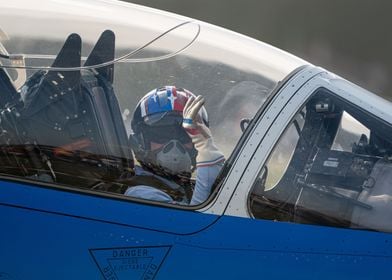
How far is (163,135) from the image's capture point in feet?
10.5

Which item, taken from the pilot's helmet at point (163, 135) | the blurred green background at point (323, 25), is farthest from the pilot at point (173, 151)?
the blurred green background at point (323, 25)

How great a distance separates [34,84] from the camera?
326 centimetres

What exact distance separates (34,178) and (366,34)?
8686 millimetres

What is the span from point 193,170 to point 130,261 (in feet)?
1.67

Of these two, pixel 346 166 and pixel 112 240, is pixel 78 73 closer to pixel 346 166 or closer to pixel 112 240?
pixel 112 240

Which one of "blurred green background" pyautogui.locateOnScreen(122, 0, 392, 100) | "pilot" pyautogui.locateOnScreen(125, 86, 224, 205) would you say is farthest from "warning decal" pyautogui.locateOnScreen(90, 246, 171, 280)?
"blurred green background" pyautogui.locateOnScreen(122, 0, 392, 100)

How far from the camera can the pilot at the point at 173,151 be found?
3.07 metres

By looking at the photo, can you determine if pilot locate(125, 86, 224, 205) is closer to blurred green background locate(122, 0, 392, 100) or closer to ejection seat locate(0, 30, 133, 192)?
ejection seat locate(0, 30, 133, 192)

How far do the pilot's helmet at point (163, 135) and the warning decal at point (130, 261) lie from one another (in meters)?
0.41

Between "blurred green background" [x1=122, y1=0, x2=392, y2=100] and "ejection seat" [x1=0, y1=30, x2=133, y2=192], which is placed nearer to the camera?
"ejection seat" [x1=0, y1=30, x2=133, y2=192]

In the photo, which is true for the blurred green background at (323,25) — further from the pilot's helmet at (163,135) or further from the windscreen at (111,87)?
the pilot's helmet at (163,135)

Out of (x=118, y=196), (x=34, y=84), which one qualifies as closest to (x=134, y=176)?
(x=118, y=196)

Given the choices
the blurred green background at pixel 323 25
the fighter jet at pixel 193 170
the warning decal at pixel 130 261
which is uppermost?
the fighter jet at pixel 193 170

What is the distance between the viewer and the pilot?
3.07 m
